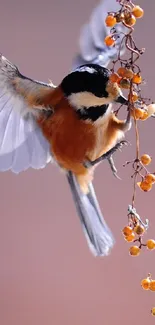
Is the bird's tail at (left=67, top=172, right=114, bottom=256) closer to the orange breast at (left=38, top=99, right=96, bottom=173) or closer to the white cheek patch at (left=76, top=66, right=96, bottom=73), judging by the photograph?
the orange breast at (left=38, top=99, right=96, bottom=173)

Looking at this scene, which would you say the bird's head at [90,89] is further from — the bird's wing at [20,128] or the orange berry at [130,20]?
the orange berry at [130,20]

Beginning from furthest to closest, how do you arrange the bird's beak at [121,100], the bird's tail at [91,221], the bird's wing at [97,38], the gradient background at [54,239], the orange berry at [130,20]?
the gradient background at [54,239], the bird's tail at [91,221], the bird's wing at [97,38], the bird's beak at [121,100], the orange berry at [130,20]

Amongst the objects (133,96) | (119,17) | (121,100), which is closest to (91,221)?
(121,100)

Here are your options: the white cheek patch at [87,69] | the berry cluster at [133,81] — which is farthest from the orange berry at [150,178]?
the white cheek patch at [87,69]

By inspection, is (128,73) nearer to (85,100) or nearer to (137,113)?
(137,113)

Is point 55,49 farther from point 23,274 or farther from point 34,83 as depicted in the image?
point 34,83

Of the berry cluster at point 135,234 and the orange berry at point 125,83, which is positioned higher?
the orange berry at point 125,83
